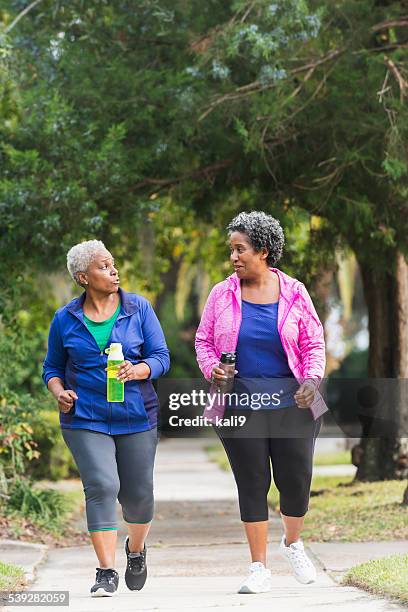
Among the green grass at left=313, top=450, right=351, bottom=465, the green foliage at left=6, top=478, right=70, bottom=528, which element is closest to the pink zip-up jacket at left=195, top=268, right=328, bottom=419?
the green foliage at left=6, top=478, right=70, bottom=528

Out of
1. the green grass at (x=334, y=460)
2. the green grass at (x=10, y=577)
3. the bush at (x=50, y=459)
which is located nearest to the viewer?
the green grass at (x=10, y=577)

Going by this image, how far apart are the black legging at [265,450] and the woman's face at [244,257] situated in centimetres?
74

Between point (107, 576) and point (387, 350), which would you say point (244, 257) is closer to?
point (107, 576)

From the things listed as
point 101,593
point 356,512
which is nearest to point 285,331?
point 101,593

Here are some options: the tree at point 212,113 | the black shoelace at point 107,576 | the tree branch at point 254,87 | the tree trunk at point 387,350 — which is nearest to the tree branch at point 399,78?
the tree at point 212,113

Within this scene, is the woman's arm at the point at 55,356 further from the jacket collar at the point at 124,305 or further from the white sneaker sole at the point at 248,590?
the white sneaker sole at the point at 248,590

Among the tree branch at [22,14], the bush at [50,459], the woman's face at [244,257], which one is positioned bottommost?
the bush at [50,459]

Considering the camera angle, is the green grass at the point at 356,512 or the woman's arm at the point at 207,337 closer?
the woman's arm at the point at 207,337

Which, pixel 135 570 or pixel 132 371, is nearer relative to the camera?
pixel 132 371

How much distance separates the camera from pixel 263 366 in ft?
20.2

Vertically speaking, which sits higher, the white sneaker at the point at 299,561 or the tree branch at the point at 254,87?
the tree branch at the point at 254,87

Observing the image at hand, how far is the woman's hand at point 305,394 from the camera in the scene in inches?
240

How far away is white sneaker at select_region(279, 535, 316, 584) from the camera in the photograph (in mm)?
6352

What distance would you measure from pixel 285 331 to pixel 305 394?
0.34 metres
